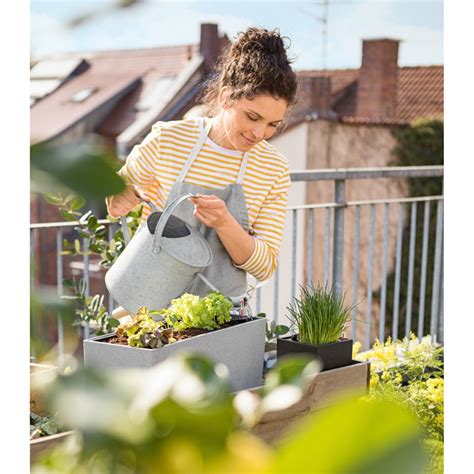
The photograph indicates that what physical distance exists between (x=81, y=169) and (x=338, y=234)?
3.04m

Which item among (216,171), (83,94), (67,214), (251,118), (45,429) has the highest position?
(83,94)

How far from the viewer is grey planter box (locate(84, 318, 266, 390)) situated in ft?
4.32

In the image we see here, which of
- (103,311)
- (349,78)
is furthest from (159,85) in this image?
(103,311)

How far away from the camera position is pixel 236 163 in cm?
197

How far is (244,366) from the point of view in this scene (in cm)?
152

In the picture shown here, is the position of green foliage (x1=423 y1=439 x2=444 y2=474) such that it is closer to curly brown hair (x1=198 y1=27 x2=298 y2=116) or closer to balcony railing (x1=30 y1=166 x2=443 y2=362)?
balcony railing (x1=30 y1=166 x2=443 y2=362)

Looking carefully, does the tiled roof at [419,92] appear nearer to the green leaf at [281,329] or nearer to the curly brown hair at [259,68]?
the curly brown hair at [259,68]

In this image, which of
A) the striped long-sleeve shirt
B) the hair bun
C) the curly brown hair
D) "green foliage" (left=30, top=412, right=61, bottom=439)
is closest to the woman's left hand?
the striped long-sleeve shirt

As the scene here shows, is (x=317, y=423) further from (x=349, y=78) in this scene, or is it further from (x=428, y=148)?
(x=349, y=78)

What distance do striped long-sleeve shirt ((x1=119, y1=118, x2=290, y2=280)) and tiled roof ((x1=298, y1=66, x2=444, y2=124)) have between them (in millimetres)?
12896

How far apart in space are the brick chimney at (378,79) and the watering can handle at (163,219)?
46.4ft

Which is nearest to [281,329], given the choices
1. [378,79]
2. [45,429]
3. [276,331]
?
[276,331]

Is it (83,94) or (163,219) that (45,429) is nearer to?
(163,219)
